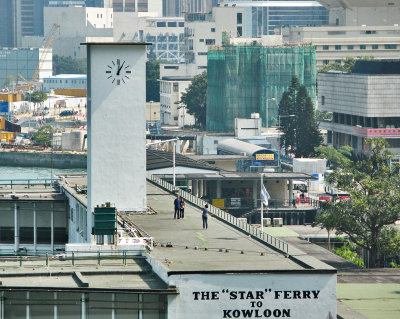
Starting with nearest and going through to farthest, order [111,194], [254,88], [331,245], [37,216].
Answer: [111,194] < [37,216] < [331,245] < [254,88]

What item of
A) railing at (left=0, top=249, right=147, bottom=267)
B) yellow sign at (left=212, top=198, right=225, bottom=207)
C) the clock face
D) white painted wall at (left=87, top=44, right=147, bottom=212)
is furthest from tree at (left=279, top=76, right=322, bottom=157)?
railing at (left=0, top=249, right=147, bottom=267)

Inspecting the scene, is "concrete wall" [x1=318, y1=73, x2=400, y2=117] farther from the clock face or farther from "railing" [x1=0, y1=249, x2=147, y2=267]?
"railing" [x1=0, y1=249, x2=147, y2=267]

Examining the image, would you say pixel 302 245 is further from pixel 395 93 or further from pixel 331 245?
pixel 395 93

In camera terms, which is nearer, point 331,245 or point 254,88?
point 331,245

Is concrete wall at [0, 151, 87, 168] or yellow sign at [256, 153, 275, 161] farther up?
yellow sign at [256, 153, 275, 161]

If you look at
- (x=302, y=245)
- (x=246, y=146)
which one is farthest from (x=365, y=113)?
(x=302, y=245)

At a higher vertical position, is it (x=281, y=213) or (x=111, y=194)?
(x=111, y=194)

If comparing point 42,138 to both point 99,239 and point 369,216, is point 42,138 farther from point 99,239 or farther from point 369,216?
point 99,239

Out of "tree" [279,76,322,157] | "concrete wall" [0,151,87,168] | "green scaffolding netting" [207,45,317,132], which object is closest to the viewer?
"tree" [279,76,322,157]
